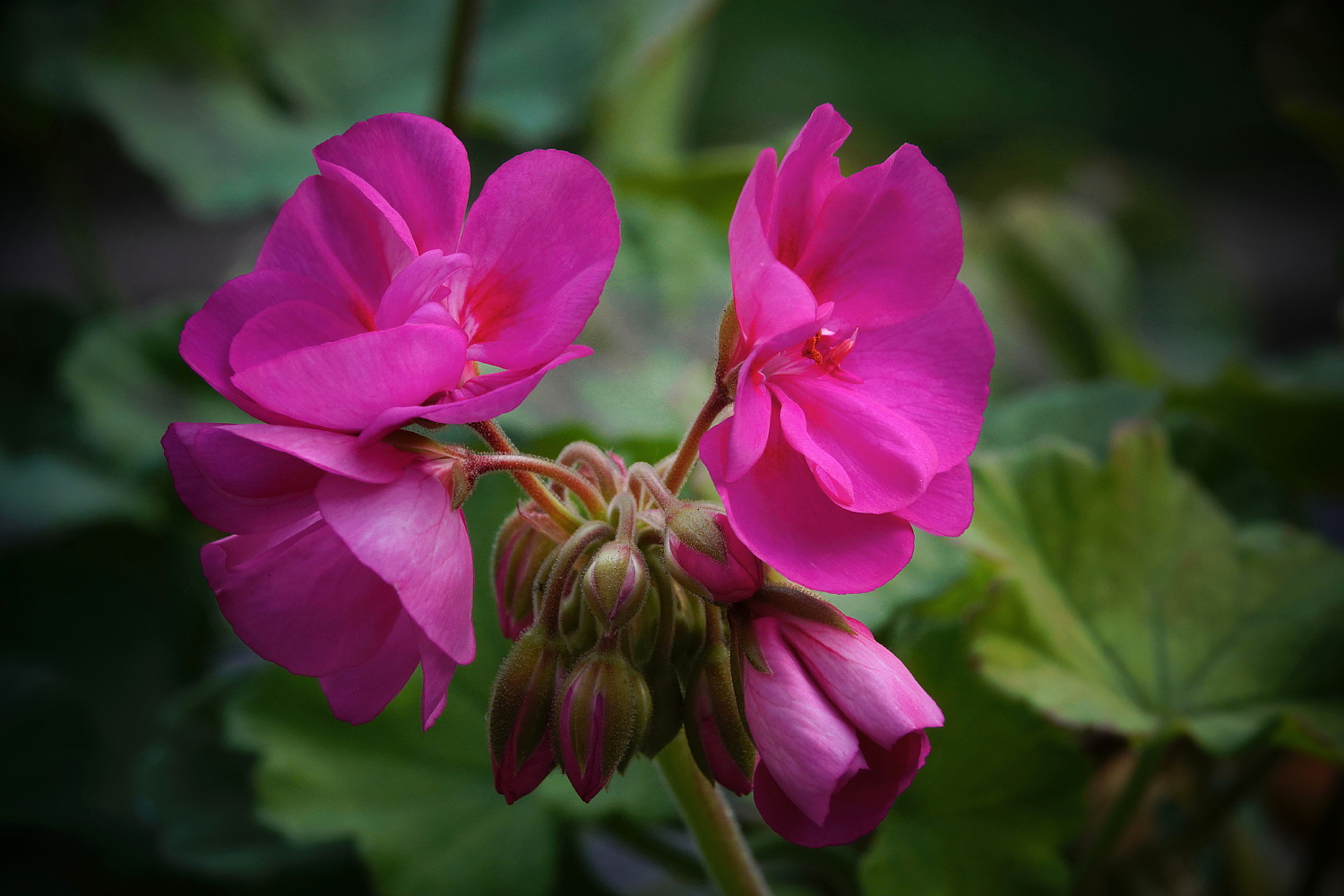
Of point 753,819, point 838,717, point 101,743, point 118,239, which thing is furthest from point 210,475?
point 118,239

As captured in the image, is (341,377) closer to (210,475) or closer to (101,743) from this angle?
(210,475)

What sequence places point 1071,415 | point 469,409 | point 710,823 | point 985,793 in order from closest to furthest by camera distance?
1. point 469,409
2. point 710,823
3. point 985,793
4. point 1071,415

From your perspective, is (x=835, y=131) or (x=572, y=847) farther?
(x=572, y=847)

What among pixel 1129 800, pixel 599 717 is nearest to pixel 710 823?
pixel 599 717

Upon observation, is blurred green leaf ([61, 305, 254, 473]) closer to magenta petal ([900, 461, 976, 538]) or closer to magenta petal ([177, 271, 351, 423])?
magenta petal ([177, 271, 351, 423])

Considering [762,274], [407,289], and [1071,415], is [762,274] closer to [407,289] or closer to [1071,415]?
[407,289]

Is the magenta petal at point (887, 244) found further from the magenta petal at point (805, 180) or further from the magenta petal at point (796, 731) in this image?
the magenta petal at point (796, 731)

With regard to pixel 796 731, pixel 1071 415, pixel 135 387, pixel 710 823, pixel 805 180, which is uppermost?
pixel 805 180
